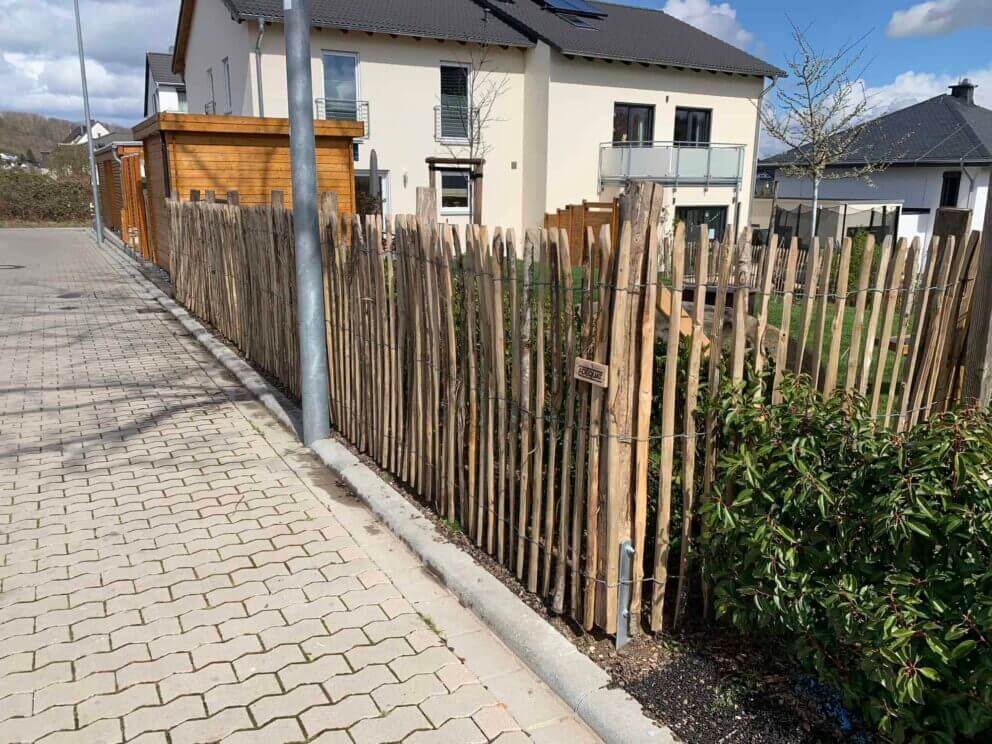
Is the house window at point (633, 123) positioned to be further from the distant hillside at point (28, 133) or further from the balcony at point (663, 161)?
the distant hillside at point (28, 133)

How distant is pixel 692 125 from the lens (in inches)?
1184

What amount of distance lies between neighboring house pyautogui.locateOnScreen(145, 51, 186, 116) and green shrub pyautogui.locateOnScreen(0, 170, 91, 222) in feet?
26.0

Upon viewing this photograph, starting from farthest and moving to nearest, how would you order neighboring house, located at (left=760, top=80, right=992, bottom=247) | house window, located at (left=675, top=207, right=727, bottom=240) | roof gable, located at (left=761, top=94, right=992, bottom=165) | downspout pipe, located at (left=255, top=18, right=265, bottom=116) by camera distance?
roof gable, located at (left=761, top=94, right=992, bottom=165)
neighboring house, located at (left=760, top=80, right=992, bottom=247)
house window, located at (left=675, top=207, right=727, bottom=240)
downspout pipe, located at (left=255, top=18, right=265, bottom=116)

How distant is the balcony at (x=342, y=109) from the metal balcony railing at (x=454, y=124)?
101 inches

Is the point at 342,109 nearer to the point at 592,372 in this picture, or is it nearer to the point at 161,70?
the point at 592,372

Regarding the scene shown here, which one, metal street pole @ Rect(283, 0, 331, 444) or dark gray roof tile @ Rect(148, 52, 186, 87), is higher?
dark gray roof tile @ Rect(148, 52, 186, 87)

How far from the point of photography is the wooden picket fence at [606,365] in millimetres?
3152

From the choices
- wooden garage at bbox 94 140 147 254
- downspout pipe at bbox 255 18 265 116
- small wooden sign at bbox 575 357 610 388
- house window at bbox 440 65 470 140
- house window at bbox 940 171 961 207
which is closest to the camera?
small wooden sign at bbox 575 357 610 388

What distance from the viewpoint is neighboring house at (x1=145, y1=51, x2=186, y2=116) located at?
147ft

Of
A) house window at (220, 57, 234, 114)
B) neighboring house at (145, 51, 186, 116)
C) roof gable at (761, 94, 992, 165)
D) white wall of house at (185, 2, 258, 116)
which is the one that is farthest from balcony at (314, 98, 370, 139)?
neighboring house at (145, 51, 186, 116)

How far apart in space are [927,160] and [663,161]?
13.6 metres

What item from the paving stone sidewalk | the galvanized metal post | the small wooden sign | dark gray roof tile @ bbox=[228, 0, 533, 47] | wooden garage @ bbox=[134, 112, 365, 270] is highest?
dark gray roof tile @ bbox=[228, 0, 533, 47]

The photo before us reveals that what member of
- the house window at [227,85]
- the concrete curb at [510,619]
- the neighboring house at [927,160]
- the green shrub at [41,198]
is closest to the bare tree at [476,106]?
the house window at [227,85]

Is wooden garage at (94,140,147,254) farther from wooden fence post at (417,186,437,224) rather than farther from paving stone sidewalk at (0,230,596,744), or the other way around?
wooden fence post at (417,186,437,224)
